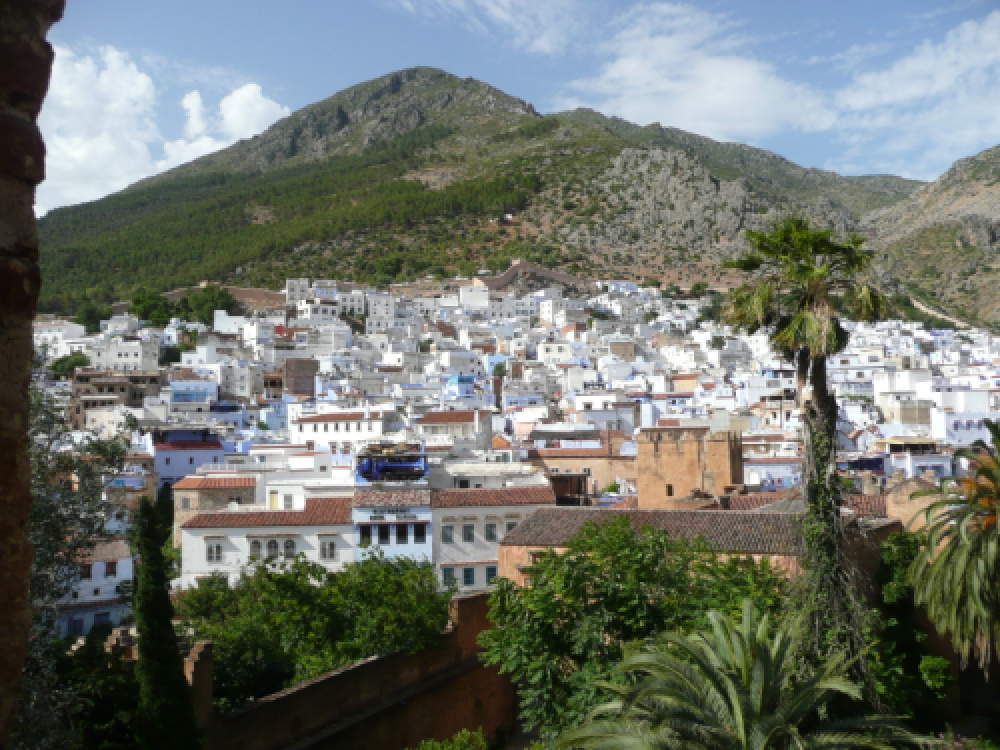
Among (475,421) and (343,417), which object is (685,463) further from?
(343,417)

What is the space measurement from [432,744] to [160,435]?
35.9m

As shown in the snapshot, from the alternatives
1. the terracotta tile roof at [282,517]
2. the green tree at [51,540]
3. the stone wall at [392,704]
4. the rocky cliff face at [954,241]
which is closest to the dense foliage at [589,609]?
the stone wall at [392,704]

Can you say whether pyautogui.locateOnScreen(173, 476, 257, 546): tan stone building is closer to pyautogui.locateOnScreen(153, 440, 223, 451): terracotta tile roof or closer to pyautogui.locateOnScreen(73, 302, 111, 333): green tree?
pyautogui.locateOnScreen(153, 440, 223, 451): terracotta tile roof

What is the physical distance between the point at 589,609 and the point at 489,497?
13.6 m

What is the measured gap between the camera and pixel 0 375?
2.43m

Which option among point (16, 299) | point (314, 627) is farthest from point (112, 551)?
point (16, 299)

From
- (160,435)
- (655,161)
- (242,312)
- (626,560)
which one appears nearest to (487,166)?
(655,161)

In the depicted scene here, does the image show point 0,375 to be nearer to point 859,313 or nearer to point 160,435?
point 859,313

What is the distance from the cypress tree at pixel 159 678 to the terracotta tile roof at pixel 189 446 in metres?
33.2

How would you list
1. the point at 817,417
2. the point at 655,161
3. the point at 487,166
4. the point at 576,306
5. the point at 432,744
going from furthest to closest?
1. the point at 487,166
2. the point at 655,161
3. the point at 576,306
4. the point at 432,744
5. the point at 817,417

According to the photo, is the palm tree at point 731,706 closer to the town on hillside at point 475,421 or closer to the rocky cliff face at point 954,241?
the town on hillside at point 475,421

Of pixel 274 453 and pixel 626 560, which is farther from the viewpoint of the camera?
pixel 274 453

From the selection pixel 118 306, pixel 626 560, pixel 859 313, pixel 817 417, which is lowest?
pixel 626 560

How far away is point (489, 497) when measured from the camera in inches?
1044
